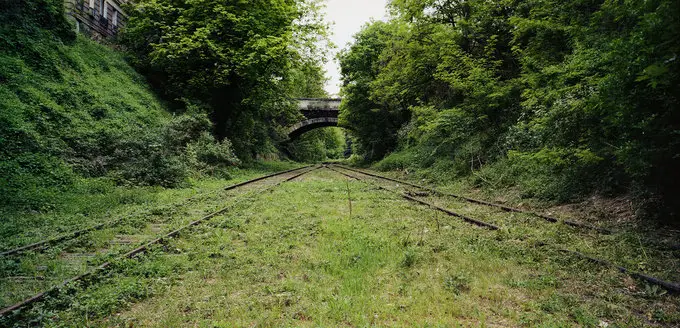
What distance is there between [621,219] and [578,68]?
11.4ft

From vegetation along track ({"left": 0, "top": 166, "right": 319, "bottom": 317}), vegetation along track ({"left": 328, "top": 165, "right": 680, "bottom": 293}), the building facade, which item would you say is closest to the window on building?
the building facade

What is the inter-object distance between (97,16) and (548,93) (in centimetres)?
2277

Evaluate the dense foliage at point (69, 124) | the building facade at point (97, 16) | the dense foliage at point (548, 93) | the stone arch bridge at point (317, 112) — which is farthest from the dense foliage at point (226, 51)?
the stone arch bridge at point (317, 112)

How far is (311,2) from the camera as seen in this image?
2284 cm

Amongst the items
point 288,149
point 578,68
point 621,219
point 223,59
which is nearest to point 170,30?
point 223,59

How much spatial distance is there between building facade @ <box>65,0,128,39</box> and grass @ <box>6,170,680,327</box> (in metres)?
18.2

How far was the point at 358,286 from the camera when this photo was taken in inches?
152

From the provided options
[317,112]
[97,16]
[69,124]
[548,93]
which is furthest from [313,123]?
[548,93]

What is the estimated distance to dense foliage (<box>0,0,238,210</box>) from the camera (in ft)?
29.3

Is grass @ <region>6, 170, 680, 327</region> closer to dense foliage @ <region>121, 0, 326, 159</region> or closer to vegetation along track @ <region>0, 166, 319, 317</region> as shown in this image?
vegetation along track @ <region>0, 166, 319, 317</region>

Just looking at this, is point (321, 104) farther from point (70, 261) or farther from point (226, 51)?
point (70, 261)

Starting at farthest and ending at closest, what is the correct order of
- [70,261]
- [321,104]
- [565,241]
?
[321,104] < [565,241] < [70,261]

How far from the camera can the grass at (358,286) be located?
3.24 m

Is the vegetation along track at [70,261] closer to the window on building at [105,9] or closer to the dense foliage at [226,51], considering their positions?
the dense foliage at [226,51]
